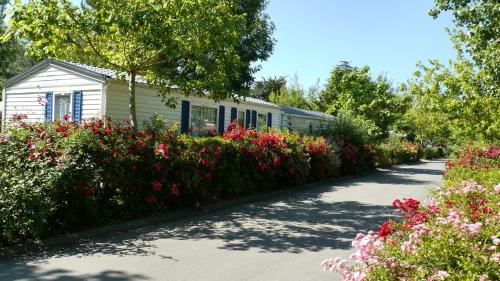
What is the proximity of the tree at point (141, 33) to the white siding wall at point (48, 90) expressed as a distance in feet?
11.4

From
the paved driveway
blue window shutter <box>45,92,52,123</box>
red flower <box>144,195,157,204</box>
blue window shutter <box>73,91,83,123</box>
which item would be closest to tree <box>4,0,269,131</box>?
red flower <box>144,195,157,204</box>

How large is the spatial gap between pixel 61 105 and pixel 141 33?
8190mm

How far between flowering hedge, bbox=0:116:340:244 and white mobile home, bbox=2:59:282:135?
12.6 feet

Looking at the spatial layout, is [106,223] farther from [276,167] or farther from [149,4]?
[276,167]

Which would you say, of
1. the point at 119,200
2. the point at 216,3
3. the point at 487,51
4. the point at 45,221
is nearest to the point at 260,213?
the point at 119,200

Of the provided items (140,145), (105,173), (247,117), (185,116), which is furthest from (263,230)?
(247,117)

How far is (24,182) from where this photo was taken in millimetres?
5984

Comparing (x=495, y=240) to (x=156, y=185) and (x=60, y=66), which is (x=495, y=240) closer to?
(x=156, y=185)

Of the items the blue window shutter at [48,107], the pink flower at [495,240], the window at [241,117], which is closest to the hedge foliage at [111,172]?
the pink flower at [495,240]

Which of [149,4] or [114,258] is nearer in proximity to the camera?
[114,258]

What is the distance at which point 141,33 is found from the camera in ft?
32.0

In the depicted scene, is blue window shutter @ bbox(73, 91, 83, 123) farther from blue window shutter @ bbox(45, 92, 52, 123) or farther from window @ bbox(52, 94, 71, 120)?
blue window shutter @ bbox(45, 92, 52, 123)

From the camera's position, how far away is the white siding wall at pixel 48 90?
15.0m

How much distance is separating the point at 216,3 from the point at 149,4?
212 cm
